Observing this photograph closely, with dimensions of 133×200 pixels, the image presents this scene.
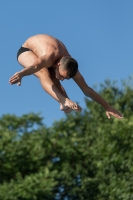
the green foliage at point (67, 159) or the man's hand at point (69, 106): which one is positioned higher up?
the green foliage at point (67, 159)

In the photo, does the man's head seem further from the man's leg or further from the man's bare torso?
the man's leg

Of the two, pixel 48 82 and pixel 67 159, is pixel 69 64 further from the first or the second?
pixel 67 159

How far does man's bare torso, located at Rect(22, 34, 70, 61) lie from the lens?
10.1 metres

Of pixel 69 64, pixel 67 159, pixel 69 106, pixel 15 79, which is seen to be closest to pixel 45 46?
pixel 69 64

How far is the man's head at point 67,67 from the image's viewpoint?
32.8ft

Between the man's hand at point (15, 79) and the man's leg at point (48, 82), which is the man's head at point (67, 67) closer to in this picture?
the man's leg at point (48, 82)

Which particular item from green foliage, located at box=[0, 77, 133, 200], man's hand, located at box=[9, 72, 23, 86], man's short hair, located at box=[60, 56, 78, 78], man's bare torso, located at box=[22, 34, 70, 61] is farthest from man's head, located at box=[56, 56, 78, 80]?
green foliage, located at box=[0, 77, 133, 200]

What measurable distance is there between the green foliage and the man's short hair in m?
10.7

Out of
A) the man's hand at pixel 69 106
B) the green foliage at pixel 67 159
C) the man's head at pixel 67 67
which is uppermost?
the green foliage at pixel 67 159

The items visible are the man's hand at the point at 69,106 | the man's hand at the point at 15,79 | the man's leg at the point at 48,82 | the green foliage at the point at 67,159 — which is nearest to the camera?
the man's hand at the point at 15,79

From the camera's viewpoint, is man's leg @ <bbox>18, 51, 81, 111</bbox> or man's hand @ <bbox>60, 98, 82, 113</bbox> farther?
man's leg @ <bbox>18, 51, 81, 111</bbox>

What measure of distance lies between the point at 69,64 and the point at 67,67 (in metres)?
0.05

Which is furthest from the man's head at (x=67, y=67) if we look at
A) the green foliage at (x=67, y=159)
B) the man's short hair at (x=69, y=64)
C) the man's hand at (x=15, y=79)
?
the green foliage at (x=67, y=159)

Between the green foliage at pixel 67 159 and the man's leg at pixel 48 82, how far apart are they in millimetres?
10250
